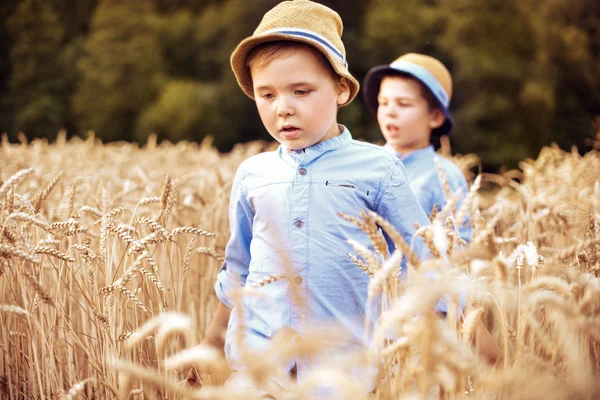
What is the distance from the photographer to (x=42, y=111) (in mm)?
19641

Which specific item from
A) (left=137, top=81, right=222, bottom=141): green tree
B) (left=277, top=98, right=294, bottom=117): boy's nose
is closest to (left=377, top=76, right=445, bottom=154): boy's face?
(left=277, top=98, right=294, bottom=117): boy's nose

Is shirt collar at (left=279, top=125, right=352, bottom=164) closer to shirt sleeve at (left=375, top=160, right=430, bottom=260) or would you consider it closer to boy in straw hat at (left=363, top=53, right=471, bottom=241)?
shirt sleeve at (left=375, top=160, right=430, bottom=260)

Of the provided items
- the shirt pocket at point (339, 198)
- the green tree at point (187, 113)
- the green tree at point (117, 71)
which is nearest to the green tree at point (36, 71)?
the green tree at point (117, 71)

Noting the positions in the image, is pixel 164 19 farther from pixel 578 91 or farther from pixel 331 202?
pixel 331 202

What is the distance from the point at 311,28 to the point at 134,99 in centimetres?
1991

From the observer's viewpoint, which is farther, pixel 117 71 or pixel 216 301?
pixel 117 71

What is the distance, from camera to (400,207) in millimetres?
1586

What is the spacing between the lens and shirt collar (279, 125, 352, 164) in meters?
1.65

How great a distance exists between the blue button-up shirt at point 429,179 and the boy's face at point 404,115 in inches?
2.8

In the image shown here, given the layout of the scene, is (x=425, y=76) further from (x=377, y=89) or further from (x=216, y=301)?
(x=216, y=301)

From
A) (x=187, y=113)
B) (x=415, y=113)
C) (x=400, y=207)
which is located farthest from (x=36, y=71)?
(x=400, y=207)

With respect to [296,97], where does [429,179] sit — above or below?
below

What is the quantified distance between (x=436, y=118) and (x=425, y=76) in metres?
0.29

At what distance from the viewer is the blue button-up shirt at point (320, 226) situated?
156 cm
